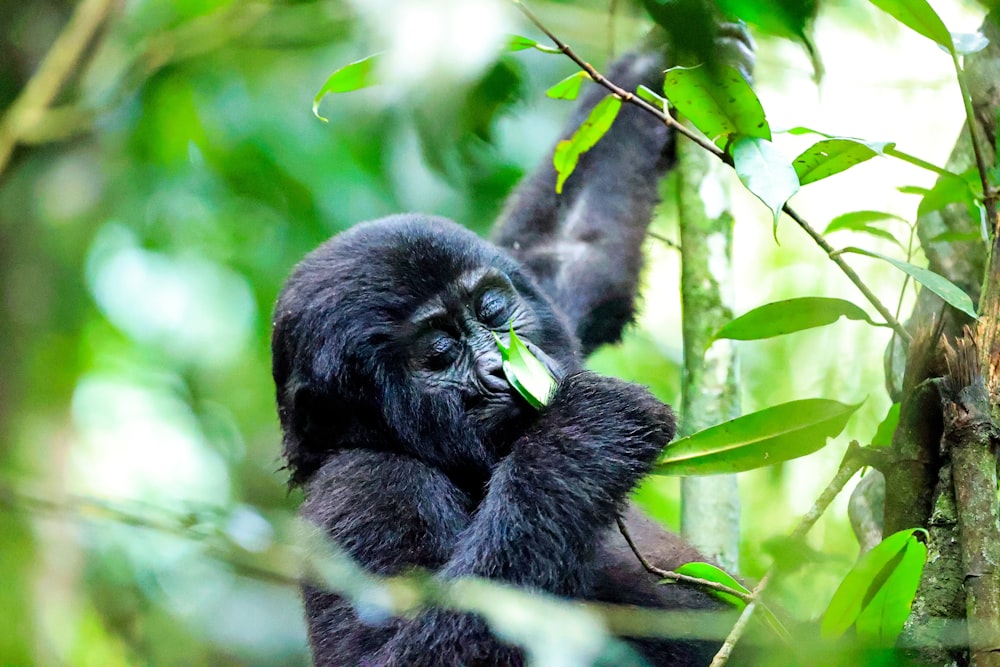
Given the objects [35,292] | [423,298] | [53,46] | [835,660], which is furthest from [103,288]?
[835,660]

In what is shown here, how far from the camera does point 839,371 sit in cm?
320

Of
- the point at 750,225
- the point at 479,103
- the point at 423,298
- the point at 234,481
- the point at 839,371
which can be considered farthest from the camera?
the point at 750,225

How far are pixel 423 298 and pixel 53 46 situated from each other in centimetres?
242

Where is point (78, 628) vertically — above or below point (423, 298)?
below

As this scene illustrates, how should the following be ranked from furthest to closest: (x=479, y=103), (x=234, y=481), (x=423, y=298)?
(x=234, y=481), (x=423, y=298), (x=479, y=103)

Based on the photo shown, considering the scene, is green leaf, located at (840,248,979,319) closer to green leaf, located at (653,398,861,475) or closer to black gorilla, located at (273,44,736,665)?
green leaf, located at (653,398,861,475)

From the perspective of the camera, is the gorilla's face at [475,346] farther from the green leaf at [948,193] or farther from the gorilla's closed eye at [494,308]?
the green leaf at [948,193]

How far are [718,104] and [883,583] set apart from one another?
3.03ft

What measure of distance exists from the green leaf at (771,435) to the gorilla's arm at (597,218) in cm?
190

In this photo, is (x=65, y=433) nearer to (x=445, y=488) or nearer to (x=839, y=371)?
(x=445, y=488)


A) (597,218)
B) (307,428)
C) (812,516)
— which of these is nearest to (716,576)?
(812,516)

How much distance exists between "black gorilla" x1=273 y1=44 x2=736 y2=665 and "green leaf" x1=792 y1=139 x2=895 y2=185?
0.84 m

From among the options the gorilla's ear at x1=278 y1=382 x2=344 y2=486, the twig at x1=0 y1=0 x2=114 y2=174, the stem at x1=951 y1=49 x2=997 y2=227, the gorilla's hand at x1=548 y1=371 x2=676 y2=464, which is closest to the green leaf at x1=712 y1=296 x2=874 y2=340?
the stem at x1=951 y1=49 x2=997 y2=227

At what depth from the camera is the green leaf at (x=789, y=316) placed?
2051mm
